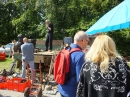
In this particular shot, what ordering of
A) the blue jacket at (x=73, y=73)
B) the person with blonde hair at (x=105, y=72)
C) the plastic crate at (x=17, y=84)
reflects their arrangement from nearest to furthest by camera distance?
the person with blonde hair at (x=105, y=72) < the blue jacket at (x=73, y=73) < the plastic crate at (x=17, y=84)

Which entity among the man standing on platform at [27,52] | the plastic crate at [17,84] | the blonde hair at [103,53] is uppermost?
the blonde hair at [103,53]

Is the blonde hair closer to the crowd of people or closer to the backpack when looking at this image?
the crowd of people

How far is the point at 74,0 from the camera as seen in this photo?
26.5 m

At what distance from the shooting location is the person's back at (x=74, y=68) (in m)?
3.32

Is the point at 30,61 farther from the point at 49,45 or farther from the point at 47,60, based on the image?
the point at 49,45

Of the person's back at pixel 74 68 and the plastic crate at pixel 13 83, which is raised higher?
the person's back at pixel 74 68

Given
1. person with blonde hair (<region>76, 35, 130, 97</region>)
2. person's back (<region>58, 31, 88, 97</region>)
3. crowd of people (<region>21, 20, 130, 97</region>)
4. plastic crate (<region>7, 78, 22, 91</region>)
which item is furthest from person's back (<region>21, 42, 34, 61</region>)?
person with blonde hair (<region>76, 35, 130, 97</region>)

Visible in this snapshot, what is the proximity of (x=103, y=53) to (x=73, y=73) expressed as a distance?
869 mm

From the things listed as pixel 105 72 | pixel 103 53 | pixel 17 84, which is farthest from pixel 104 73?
pixel 17 84

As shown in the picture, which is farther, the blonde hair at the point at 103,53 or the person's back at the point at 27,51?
the person's back at the point at 27,51

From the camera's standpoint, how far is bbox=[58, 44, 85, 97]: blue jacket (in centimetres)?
332

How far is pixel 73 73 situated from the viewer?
11.2 ft

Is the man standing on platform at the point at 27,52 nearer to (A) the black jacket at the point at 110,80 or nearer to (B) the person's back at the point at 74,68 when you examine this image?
(B) the person's back at the point at 74,68

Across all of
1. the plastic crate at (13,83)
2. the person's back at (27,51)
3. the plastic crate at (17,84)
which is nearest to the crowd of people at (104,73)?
the plastic crate at (17,84)
